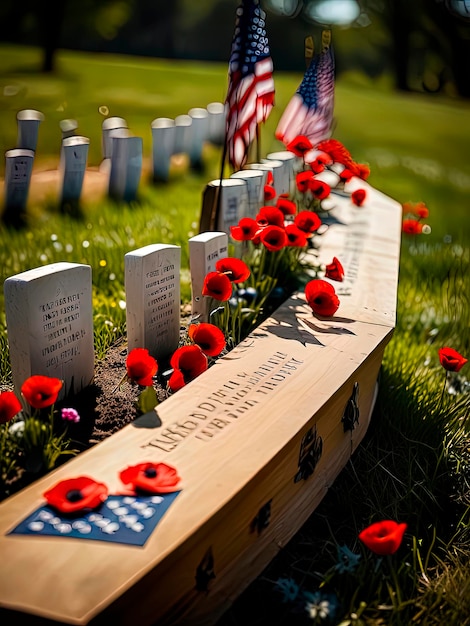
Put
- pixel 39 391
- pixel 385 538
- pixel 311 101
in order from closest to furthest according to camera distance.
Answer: pixel 385 538 < pixel 39 391 < pixel 311 101

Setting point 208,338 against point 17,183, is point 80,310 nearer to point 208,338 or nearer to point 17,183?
point 208,338

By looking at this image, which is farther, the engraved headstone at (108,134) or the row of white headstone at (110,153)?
the engraved headstone at (108,134)

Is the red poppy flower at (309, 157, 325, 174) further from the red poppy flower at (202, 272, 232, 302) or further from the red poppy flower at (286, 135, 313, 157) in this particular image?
the red poppy flower at (202, 272, 232, 302)

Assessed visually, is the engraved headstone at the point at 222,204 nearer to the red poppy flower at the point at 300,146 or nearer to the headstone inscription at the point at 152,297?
the red poppy flower at the point at 300,146

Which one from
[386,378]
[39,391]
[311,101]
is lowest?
[386,378]

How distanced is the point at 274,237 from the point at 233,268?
0.36 meters

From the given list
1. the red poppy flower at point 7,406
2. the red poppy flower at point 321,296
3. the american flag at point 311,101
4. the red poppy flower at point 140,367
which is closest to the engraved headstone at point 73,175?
the american flag at point 311,101

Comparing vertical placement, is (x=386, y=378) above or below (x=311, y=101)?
below

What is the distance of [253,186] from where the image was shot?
3.66 m

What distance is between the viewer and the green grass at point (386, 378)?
2.19 metres

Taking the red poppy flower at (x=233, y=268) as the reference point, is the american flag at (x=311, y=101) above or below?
above

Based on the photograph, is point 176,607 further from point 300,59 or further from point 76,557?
point 300,59

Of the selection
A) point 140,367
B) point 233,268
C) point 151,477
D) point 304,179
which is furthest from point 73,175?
point 151,477

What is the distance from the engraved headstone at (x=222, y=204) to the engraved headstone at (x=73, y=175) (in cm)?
193
